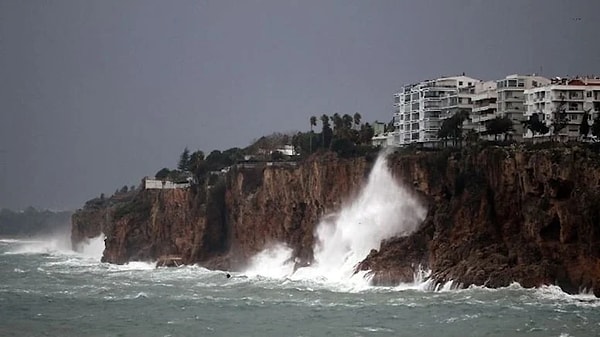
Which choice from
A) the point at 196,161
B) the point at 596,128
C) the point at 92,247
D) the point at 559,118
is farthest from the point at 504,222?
the point at 92,247

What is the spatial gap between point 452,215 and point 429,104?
25.8m

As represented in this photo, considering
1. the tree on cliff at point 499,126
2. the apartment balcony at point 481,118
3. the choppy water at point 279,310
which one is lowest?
the choppy water at point 279,310

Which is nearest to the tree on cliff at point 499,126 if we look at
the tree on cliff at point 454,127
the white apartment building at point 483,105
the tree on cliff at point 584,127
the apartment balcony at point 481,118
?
the tree on cliff at point 454,127

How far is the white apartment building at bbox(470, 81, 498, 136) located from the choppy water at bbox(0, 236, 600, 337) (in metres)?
21.3

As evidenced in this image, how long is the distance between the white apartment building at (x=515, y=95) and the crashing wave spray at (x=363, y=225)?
1065 centimetres

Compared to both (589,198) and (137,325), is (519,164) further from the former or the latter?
(137,325)

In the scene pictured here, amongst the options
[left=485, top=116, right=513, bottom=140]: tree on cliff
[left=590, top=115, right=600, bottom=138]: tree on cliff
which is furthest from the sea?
[left=590, top=115, right=600, bottom=138]: tree on cliff

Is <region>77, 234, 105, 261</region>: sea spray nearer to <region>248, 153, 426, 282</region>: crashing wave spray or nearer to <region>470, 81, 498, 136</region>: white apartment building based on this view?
<region>248, 153, 426, 282</region>: crashing wave spray

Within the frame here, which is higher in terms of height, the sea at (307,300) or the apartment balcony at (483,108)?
the apartment balcony at (483,108)

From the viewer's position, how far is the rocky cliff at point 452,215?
178ft

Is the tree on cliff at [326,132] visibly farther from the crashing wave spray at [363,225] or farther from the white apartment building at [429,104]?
the crashing wave spray at [363,225]

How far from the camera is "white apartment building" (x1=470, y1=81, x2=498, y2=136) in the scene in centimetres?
7919

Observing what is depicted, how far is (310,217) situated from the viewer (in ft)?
250

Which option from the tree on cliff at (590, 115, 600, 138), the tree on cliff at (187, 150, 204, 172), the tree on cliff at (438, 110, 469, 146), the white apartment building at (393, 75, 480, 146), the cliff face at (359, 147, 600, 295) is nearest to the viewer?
the cliff face at (359, 147, 600, 295)
